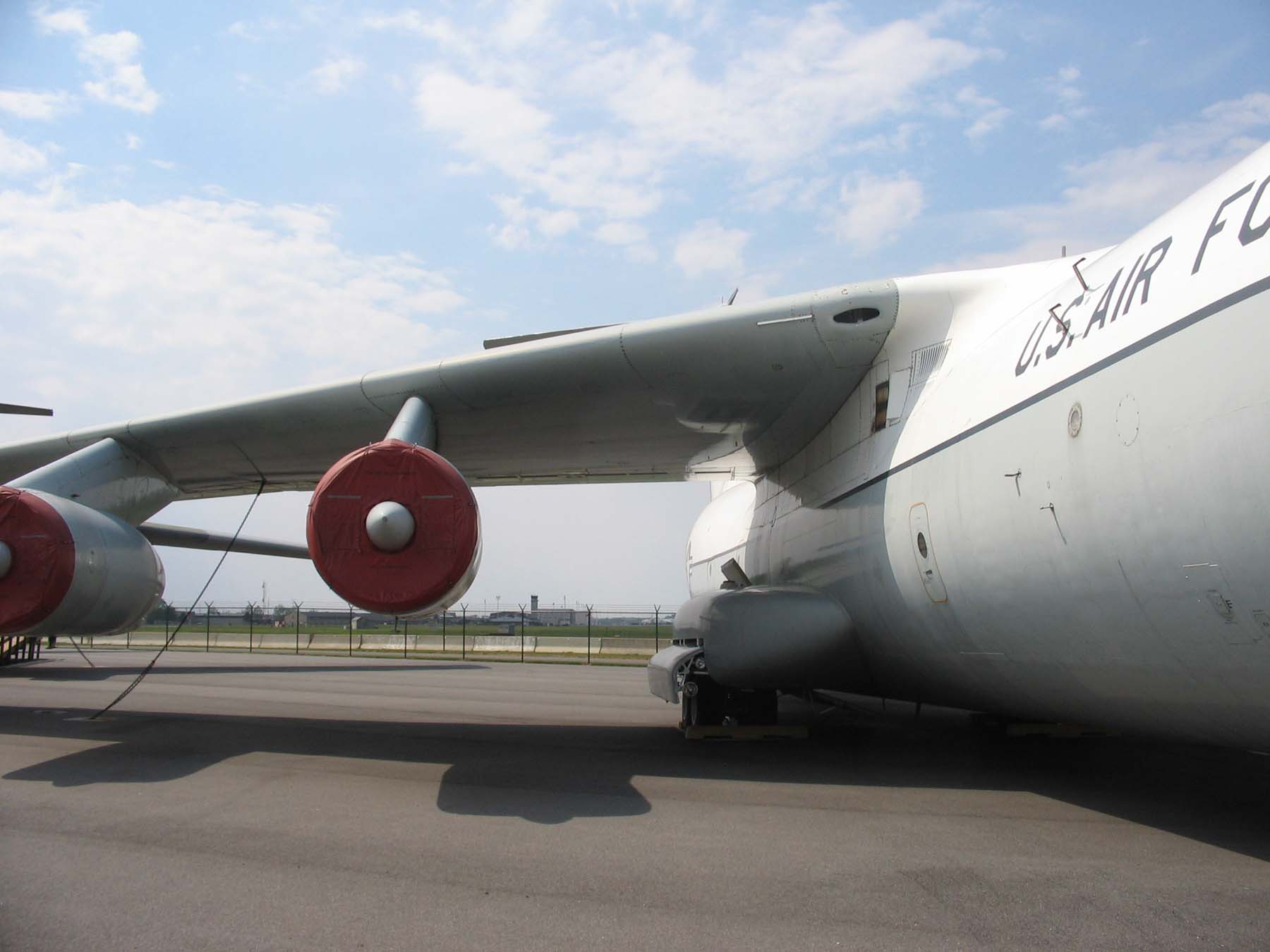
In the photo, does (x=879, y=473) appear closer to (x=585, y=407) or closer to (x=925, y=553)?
(x=925, y=553)

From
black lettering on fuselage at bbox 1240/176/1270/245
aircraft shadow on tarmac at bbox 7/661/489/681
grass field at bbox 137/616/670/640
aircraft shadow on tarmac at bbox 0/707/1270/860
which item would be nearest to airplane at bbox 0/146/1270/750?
black lettering on fuselage at bbox 1240/176/1270/245

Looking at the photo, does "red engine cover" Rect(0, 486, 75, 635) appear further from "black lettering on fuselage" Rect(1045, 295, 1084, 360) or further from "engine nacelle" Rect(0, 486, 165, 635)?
"black lettering on fuselage" Rect(1045, 295, 1084, 360)

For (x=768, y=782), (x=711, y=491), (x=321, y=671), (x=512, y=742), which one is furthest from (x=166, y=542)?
(x=768, y=782)

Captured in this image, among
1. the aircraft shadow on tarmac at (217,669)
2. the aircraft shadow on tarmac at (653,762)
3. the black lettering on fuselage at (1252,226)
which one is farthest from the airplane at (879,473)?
the aircraft shadow on tarmac at (217,669)

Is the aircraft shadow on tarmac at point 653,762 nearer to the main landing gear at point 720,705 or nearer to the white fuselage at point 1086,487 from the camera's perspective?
the main landing gear at point 720,705

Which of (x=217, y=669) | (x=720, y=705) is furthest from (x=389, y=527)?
(x=217, y=669)

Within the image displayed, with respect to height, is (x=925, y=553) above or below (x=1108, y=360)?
below

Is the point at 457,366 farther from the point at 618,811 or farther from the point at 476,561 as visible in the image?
the point at 618,811

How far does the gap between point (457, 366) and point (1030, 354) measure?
4.49 meters

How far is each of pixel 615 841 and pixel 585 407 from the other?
439 centimetres

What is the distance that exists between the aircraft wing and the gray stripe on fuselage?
1.38 m

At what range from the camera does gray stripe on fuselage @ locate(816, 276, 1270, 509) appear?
3637 mm

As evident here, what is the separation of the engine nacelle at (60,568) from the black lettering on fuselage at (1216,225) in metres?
7.71

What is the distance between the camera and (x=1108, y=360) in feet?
14.2
